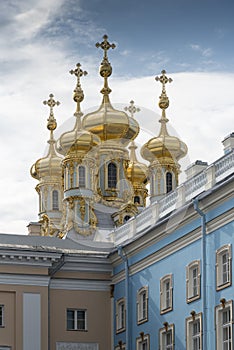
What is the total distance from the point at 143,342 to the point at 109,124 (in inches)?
709

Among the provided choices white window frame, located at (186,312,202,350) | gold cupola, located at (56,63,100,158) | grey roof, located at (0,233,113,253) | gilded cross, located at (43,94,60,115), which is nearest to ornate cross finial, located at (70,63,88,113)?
gold cupola, located at (56,63,100,158)

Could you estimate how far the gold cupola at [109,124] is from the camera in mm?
57000

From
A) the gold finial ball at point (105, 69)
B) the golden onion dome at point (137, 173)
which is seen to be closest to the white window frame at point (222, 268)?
the gold finial ball at point (105, 69)

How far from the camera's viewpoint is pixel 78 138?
55.0 metres

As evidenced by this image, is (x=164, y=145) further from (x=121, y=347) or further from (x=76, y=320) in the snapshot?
(x=121, y=347)

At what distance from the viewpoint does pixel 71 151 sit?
55.2m

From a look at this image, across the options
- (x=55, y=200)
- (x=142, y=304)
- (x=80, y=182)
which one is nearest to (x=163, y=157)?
(x=80, y=182)

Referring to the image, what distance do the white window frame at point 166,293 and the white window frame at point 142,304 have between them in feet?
4.70

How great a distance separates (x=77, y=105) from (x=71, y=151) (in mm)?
3388

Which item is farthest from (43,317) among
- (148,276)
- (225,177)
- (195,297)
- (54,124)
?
(54,124)

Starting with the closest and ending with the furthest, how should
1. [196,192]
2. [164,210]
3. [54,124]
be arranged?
1. [196,192]
2. [164,210]
3. [54,124]

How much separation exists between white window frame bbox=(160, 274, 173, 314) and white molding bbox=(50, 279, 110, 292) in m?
4.87

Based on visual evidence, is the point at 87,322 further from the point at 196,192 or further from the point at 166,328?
the point at 196,192

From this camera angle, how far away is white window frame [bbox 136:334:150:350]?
4031 cm
